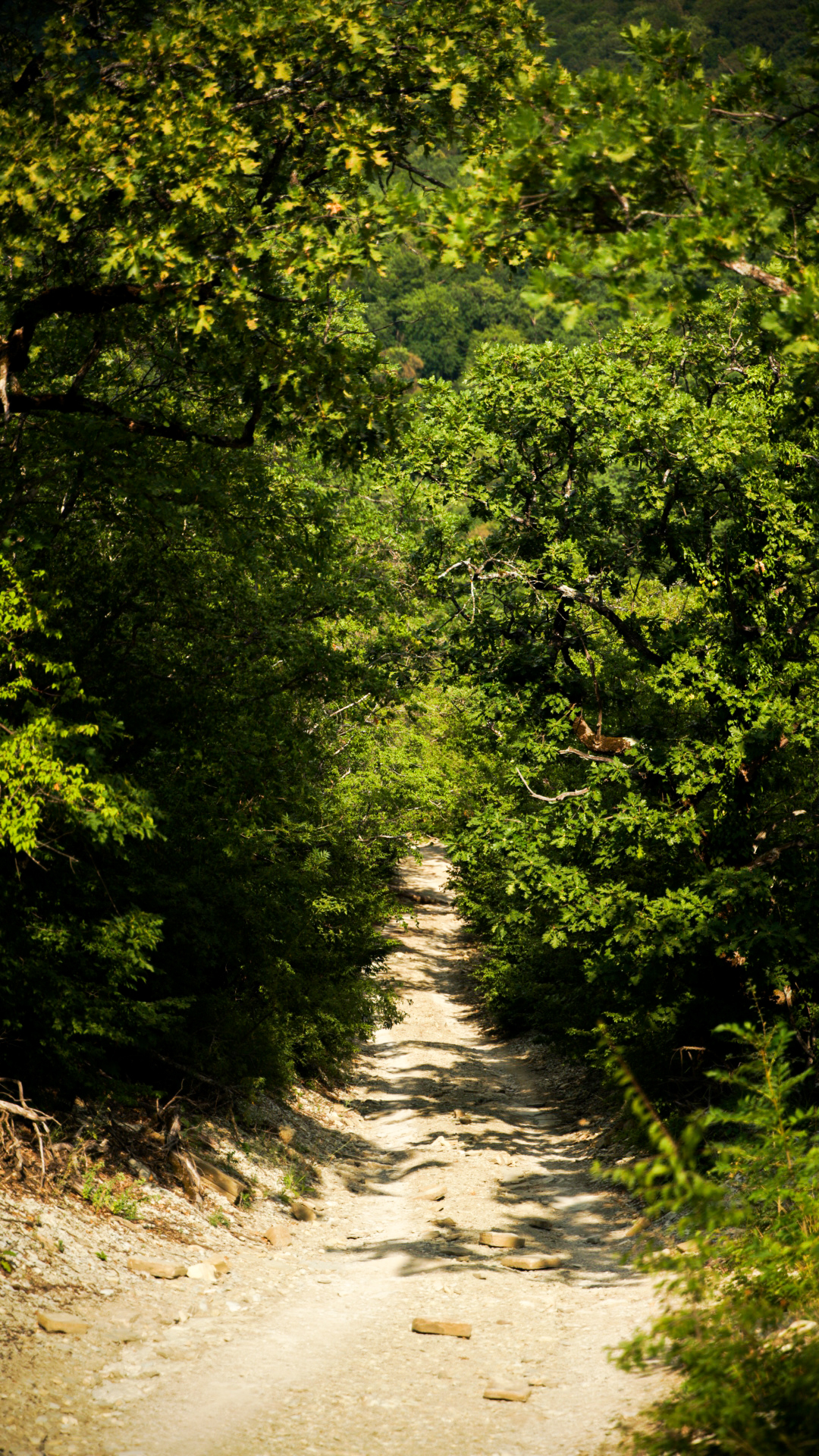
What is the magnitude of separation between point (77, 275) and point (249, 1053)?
7.51 meters

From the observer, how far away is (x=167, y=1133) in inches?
336

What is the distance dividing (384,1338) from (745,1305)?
268 cm

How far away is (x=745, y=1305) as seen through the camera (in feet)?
13.7

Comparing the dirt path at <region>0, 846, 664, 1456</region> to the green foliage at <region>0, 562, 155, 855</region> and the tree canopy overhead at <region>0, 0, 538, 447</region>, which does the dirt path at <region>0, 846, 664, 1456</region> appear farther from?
the tree canopy overhead at <region>0, 0, 538, 447</region>

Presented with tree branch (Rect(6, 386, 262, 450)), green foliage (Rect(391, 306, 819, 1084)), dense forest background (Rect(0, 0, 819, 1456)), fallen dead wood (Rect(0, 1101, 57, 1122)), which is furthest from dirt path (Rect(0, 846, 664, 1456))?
tree branch (Rect(6, 386, 262, 450))

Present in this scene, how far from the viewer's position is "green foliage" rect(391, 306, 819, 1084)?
9.25 meters

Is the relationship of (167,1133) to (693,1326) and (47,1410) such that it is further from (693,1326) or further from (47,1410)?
(693,1326)

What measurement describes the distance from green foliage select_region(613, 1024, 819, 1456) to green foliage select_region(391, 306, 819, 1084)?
375cm

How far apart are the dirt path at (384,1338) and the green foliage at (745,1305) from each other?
2.56 feet

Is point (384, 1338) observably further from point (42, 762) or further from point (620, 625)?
point (620, 625)

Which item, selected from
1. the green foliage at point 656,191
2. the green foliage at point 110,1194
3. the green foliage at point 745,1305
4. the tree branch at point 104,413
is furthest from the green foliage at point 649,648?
the green foliage at point 110,1194

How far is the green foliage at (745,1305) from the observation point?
3.30 meters

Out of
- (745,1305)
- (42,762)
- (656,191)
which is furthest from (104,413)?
(745,1305)

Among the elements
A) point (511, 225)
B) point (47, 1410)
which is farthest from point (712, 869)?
point (47, 1410)
